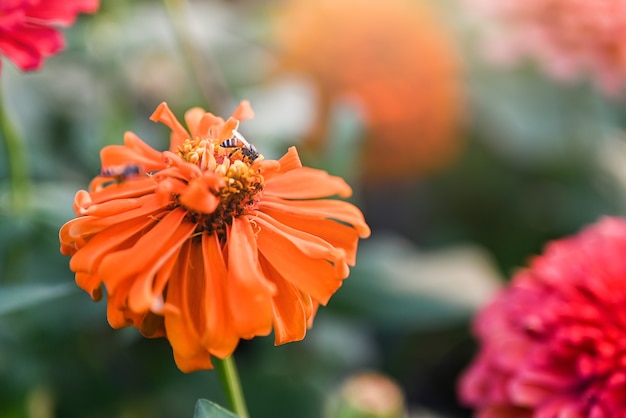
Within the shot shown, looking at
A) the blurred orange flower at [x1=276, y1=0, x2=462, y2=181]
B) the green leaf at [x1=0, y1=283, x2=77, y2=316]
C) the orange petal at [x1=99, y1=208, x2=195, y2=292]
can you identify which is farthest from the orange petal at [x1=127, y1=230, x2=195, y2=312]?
the blurred orange flower at [x1=276, y1=0, x2=462, y2=181]

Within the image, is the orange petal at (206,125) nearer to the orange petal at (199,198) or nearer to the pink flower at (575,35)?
the orange petal at (199,198)

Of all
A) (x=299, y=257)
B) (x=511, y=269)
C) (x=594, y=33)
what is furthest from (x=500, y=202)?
→ (x=299, y=257)

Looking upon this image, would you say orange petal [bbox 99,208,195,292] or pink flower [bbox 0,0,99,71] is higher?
pink flower [bbox 0,0,99,71]

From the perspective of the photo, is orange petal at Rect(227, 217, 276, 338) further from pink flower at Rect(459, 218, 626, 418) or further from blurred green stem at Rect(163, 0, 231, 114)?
blurred green stem at Rect(163, 0, 231, 114)

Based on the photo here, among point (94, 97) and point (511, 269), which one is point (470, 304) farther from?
point (94, 97)

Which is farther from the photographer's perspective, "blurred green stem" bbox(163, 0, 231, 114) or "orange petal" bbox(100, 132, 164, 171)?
"blurred green stem" bbox(163, 0, 231, 114)

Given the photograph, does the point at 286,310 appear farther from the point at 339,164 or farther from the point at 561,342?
the point at 339,164

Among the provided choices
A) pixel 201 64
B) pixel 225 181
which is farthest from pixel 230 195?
pixel 201 64
